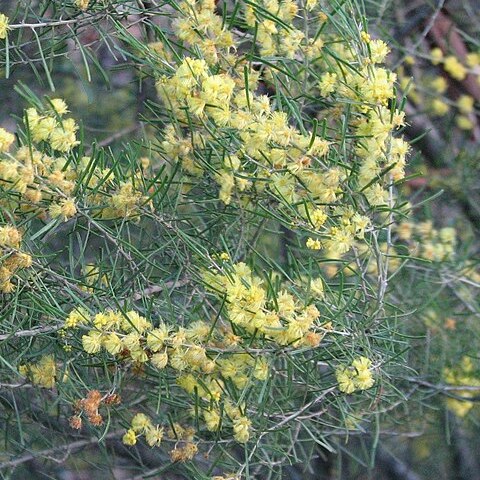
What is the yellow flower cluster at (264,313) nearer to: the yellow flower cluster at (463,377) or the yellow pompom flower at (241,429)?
the yellow pompom flower at (241,429)

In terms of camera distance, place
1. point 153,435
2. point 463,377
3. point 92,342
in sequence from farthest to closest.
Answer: point 463,377 < point 153,435 < point 92,342

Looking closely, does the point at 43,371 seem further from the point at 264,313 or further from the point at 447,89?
the point at 447,89

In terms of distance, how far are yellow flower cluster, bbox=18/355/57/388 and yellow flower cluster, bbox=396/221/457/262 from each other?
0.91 meters

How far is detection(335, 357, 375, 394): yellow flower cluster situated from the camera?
3.42 ft

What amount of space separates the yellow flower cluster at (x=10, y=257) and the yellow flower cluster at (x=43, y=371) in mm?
130

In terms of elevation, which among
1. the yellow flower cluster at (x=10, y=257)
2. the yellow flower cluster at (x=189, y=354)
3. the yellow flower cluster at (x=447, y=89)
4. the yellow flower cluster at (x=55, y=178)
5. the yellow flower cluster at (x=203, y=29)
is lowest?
the yellow flower cluster at (x=447, y=89)

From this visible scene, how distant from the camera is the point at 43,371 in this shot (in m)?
1.11

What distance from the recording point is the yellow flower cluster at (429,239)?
Result: 70.6 inches

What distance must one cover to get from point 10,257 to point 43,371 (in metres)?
0.18

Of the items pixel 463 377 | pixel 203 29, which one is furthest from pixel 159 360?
pixel 463 377

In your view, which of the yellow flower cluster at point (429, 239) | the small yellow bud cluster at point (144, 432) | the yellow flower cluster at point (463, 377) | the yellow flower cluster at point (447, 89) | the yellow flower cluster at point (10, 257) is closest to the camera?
the yellow flower cluster at point (10, 257)

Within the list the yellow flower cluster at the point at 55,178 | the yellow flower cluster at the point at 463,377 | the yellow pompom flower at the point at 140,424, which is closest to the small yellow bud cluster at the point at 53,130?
the yellow flower cluster at the point at 55,178

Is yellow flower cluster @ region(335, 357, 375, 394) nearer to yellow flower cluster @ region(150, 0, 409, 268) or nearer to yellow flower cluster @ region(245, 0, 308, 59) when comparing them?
yellow flower cluster @ region(150, 0, 409, 268)

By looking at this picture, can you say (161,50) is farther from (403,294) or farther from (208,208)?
(403,294)
